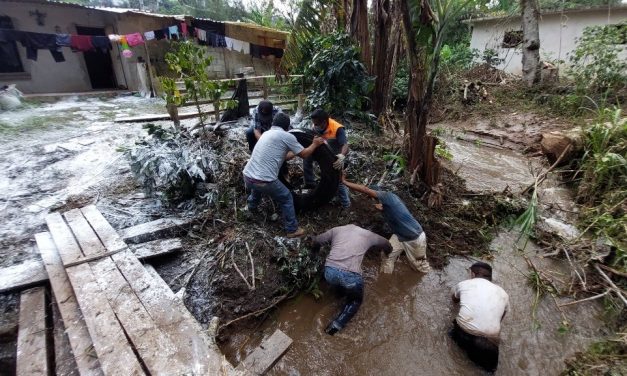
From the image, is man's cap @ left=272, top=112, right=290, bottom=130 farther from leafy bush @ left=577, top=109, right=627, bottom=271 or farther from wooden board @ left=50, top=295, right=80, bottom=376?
leafy bush @ left=577, top=109, right=627, bottom=271

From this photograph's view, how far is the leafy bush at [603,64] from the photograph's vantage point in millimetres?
8477

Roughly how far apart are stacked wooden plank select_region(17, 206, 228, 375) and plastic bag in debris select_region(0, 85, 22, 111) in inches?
349

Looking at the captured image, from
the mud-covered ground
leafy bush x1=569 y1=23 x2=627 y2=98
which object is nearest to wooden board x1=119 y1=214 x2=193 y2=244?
the mud-covered ground

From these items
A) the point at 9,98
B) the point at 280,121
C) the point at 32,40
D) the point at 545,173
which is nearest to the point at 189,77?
the point at 280,121

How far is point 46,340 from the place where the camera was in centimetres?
247

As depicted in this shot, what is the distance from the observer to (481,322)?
2.88 m

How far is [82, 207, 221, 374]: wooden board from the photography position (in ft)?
7.54

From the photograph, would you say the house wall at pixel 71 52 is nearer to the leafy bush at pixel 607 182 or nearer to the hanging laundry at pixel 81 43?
the hanging laundry at pixel 81 43

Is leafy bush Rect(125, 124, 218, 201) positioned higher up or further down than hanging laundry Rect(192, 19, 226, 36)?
further down

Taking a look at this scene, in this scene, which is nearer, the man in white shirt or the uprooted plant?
the man in white shirt

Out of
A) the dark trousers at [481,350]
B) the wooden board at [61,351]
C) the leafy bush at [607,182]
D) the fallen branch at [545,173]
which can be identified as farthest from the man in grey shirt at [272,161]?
the leafy bush at [607,182]

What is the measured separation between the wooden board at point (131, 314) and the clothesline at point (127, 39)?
9.84 metres

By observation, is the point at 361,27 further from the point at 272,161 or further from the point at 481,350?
the point at 481,350

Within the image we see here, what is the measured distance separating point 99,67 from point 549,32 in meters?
17.9
